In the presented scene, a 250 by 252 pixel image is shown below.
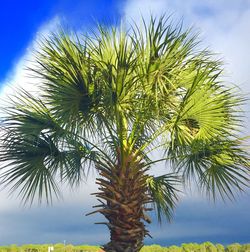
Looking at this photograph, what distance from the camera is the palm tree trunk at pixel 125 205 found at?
10609 millimetres

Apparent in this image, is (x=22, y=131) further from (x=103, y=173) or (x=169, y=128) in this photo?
(x=169, y=128)

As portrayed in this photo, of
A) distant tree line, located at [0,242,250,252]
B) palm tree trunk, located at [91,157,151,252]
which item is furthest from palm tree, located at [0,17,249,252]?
distant tree line, located at [0,242,250,252]

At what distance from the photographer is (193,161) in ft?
40.8

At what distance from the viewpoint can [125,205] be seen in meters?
10.6

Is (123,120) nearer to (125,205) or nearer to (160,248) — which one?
(125,205)

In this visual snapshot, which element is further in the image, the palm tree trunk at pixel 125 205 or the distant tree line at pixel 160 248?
the distant tree line at pixel 160 248

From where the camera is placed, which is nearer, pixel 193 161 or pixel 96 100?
pixel 96 100

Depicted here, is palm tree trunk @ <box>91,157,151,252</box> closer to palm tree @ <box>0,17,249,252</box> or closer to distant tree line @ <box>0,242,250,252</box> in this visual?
palm tree @ <box>0,17,249,252</box>

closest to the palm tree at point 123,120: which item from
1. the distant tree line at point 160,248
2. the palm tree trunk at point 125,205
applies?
the palm tree trunk at point 125,205

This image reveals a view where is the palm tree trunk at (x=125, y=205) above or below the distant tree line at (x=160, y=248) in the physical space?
below

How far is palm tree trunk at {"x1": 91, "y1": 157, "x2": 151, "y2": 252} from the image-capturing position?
34.8 ft

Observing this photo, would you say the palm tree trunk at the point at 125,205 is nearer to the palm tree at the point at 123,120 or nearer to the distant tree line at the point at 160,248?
the palm tree at the point at 123,120

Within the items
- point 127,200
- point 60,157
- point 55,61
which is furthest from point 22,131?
point 127,200

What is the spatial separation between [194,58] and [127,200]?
165 inches
